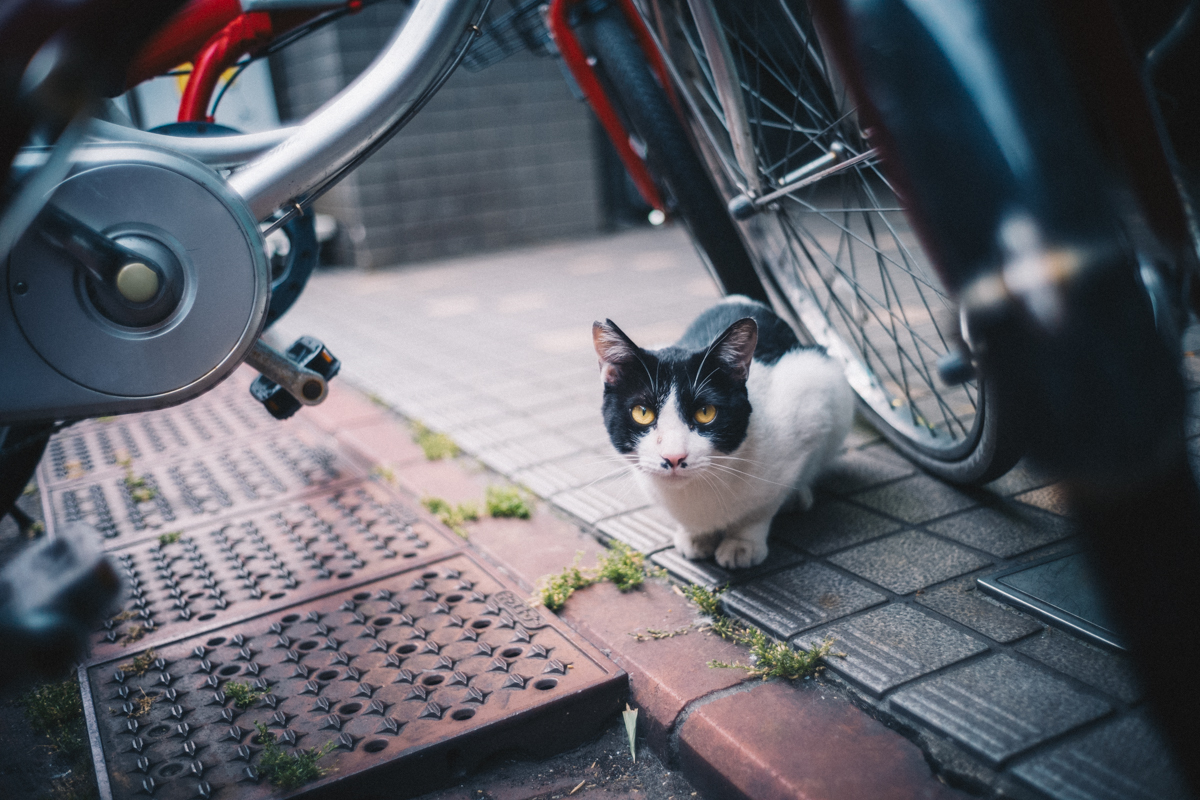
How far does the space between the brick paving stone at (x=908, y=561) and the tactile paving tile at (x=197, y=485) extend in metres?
1.56

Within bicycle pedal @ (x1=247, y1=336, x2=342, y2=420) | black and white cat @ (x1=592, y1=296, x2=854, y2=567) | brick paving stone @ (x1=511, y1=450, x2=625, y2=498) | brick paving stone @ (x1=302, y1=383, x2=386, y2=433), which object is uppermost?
bicycle pedal @ (x1=247, y1=336, x2=342, y2=420)

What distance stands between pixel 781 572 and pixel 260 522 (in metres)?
1.41

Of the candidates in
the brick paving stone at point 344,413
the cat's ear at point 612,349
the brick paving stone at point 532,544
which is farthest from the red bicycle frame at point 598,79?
the brick paving stone at point 344,413

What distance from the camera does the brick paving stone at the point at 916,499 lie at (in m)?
1.81

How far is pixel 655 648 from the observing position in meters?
1.45

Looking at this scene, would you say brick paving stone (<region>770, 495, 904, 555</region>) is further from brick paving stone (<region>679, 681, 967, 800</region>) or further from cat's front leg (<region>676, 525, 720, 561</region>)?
brick paving stone (<region>679, 681, 967, 800</region>)

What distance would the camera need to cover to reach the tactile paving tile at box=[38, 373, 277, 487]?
8.77 ft

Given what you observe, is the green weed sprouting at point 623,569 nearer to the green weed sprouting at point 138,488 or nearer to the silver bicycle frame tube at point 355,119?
the silver bicycle frame tube at point 355,119

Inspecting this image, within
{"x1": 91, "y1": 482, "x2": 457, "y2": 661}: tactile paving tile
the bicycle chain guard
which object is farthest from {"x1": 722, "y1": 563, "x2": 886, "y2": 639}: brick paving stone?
the bicycle chain guard

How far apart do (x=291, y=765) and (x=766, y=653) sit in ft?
2.56

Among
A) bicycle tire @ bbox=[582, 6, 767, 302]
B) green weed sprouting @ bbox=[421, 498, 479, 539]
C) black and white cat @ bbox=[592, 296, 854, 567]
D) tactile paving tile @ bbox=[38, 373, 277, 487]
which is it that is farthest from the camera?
tactile paving tile @ bbox=[38, 373, 277, 487]

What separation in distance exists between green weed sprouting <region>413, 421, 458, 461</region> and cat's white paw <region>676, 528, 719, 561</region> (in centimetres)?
104

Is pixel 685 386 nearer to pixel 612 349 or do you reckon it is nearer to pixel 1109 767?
pixel 612 349

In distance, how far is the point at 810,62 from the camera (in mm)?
1814
